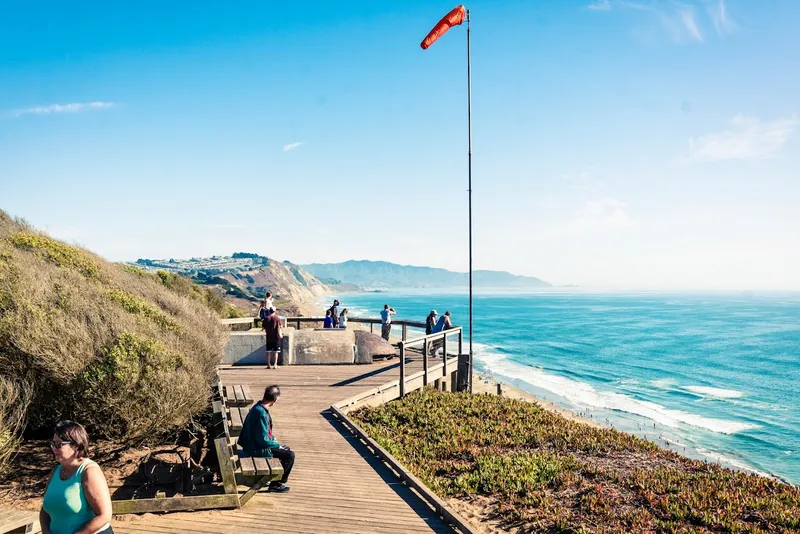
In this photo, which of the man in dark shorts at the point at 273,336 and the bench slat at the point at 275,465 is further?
the man in dark shorts at the point at 273,336

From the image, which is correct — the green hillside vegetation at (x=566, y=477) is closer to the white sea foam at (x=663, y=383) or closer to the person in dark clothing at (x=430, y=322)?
the person in dark clothing at (x=430, y=322)

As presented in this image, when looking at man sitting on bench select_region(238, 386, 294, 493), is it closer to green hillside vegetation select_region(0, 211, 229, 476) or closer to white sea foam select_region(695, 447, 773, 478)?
green hillside vegetation select_region(0, 211, 229, 476)

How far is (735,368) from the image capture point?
41.3 metres

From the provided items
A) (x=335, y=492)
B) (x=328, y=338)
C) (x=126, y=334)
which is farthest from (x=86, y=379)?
(x=328, y=338)

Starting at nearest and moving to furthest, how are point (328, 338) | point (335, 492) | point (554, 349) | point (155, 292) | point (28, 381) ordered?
1. point (335, 492)
2. point (28, 381)
3. point (155, 292)
4. point (328, 338)
5. point (554, 349)

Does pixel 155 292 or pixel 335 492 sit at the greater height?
pixel 155 292

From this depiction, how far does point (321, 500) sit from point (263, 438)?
1.05 meters

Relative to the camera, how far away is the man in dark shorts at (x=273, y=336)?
1374cm

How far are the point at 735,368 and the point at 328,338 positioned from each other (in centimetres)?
3912

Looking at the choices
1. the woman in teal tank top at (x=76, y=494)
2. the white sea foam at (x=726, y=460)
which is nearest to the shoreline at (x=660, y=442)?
the white sea foam at (x=726, y=460)

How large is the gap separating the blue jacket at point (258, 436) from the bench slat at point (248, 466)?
11.4 inches

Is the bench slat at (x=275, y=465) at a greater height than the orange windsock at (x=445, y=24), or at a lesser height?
lesser

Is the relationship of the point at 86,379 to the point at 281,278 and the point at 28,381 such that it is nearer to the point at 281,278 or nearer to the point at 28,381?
the point at 28,381

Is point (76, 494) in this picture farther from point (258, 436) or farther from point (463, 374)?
point (463, 374)
